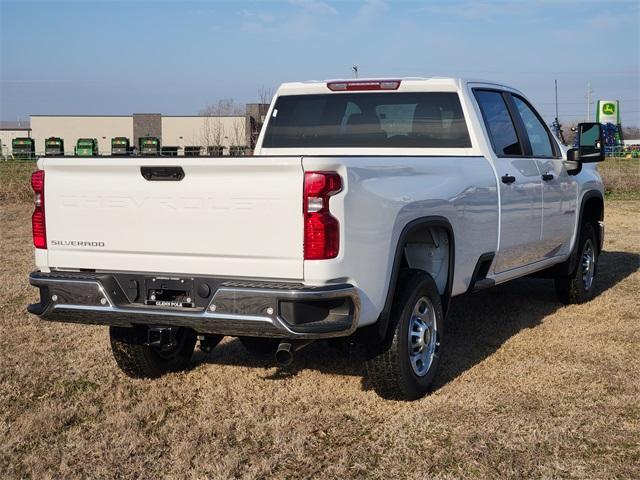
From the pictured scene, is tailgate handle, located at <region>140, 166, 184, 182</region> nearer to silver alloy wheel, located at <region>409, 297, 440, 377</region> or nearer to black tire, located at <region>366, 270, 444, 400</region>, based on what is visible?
black tire, located at <region>366, 270, 444, 400</region>

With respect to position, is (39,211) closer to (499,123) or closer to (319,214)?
(319,214)

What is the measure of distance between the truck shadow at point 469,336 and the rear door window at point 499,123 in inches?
54.3

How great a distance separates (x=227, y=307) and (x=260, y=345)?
1.65m

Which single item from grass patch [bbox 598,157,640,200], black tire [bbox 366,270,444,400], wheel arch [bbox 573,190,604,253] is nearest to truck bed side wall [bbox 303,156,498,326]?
black tire [bbox 366,270,444,400]

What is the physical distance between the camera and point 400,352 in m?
4.86

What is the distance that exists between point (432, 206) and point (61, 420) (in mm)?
2594

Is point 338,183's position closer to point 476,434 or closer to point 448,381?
point 476,434

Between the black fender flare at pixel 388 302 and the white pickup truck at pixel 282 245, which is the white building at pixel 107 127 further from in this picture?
the black fender flare at pixel 388 302

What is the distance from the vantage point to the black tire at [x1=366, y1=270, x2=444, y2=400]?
486cm

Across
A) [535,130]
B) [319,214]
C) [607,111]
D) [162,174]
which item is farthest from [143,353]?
[607,111]

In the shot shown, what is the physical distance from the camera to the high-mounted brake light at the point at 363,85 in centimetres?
654

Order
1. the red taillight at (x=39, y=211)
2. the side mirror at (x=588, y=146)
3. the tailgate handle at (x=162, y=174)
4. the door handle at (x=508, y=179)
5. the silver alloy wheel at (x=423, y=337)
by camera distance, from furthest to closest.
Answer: the side mirror at (x=588, y=146)
the door handle at (x=508, y=179)
the silver alloy wheel at (x=423, y=337)
the red taillight at (x=39, y=211)
the tailgate handle at (x=162, y=174)

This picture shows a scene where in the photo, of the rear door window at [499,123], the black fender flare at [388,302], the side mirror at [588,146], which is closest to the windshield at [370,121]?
the rear door window at [499,123]

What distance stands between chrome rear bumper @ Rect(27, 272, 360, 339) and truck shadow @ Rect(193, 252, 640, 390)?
0.75 m
